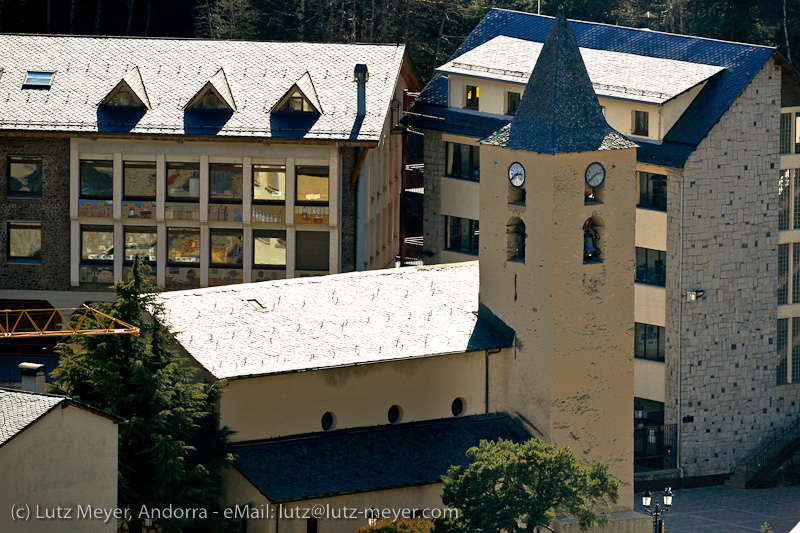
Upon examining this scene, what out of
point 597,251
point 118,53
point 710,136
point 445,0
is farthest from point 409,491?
point 445,0

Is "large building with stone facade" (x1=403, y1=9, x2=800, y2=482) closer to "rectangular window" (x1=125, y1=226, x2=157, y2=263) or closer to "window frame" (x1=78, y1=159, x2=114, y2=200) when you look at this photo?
"rectangular window" (x1=125, y1=226, x2=157, y2=263)

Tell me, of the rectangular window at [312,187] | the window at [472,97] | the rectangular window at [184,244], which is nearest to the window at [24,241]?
the rectangular window at [184,244]

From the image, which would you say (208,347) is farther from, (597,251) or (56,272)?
(56,272)

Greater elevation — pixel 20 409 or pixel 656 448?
pixel 20 409

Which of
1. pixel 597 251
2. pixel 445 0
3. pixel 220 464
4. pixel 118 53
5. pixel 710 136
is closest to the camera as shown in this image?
pixel 220 464

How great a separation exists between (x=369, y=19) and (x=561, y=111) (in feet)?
145

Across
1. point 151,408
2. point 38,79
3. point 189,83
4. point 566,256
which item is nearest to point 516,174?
point 566,256

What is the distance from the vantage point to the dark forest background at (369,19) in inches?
3969

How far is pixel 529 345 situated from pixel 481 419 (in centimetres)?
323

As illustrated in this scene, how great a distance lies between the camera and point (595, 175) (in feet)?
207

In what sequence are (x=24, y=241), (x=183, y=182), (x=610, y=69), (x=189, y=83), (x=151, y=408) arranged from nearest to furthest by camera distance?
(x=151, y=408) → (x=183, y=182) → (x=189, y=83) → (x=24, y=241) → (x=610, y=69)

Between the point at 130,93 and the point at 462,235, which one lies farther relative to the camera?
the point at 462,235

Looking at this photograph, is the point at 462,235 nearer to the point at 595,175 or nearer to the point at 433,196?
the point at 433,196

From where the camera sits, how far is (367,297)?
218 ft
